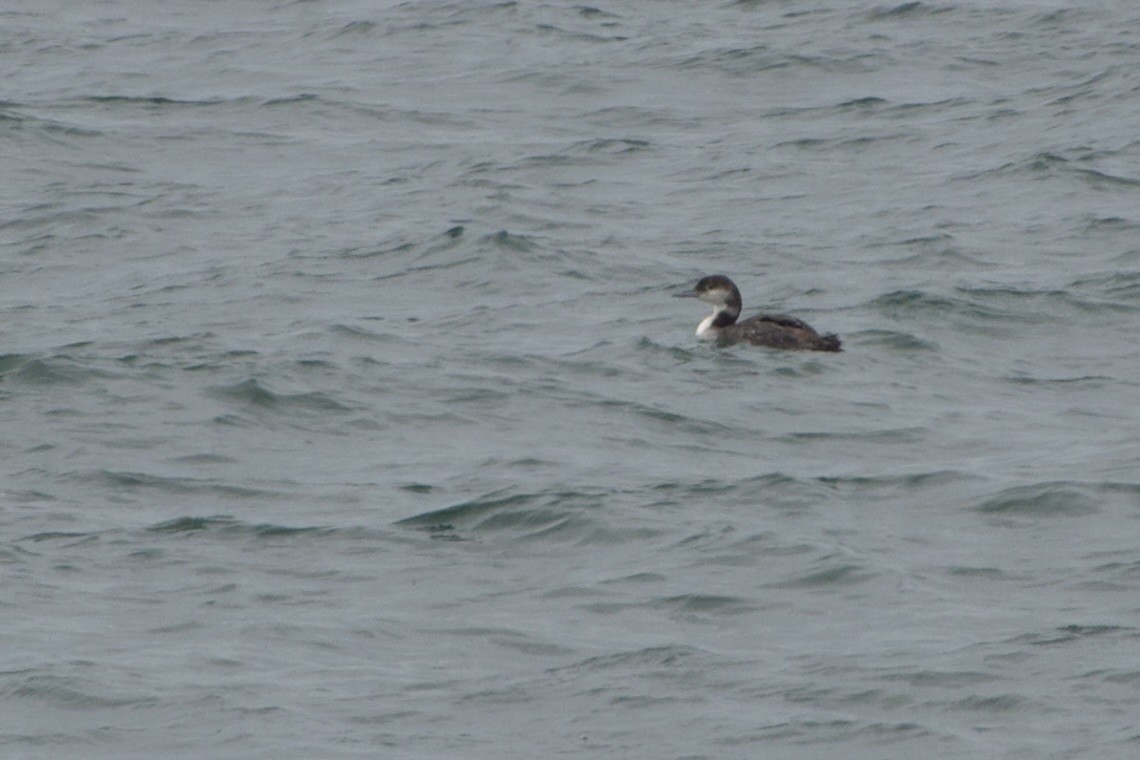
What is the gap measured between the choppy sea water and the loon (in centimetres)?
13

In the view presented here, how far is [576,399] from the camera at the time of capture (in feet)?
44.8

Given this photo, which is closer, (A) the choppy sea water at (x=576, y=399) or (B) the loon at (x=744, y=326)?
(A) the choppy sea water at (x=576, y=399)

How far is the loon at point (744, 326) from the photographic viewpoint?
567 inches

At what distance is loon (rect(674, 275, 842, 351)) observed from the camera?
14.4 m

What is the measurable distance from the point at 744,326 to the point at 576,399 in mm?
1729

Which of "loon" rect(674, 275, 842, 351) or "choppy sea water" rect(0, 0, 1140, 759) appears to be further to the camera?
"loon" rect(674, 275, 842, 351)

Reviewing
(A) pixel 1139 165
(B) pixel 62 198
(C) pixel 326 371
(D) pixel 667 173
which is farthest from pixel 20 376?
(A) pixel 1139 165

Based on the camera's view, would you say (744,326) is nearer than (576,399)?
No

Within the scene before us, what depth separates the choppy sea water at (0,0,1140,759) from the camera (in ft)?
29.6

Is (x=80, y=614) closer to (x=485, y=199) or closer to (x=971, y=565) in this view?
(x=971, y=565)

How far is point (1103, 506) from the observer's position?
11.4 m

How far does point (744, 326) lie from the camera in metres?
14.9

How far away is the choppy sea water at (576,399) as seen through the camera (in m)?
9.02

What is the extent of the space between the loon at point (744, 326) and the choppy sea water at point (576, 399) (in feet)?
0.42
